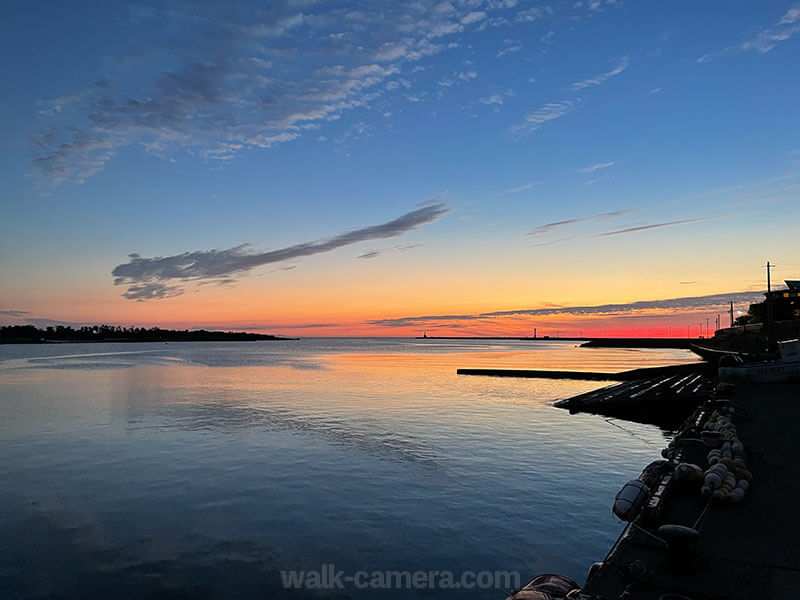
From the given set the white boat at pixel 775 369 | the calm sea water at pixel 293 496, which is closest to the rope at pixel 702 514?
the calm sea water at pixel 293 496

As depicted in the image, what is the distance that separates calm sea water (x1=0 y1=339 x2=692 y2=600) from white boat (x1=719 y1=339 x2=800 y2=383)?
12.6m

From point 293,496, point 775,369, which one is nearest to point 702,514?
point 293,496

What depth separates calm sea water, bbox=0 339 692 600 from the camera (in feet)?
40.9

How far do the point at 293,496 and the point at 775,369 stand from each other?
36.9 meters

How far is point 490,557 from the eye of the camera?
13.0 meters

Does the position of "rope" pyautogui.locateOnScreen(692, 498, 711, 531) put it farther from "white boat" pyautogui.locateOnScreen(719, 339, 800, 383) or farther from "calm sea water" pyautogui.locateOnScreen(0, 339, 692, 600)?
"white boat" pyautogui.locateOnScreen(719, 339, 800, 383)

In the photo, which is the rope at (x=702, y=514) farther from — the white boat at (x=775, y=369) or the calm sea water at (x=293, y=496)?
the white boat at (x=775, y=369)

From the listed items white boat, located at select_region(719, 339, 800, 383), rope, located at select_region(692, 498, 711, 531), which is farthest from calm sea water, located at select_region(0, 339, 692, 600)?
white boat, located at select_region(719, 339, 800, 383)

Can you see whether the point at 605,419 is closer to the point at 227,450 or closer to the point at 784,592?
the point at 227,450

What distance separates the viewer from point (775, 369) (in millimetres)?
38000

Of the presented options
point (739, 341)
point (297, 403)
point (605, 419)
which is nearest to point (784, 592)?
point (605, 419)

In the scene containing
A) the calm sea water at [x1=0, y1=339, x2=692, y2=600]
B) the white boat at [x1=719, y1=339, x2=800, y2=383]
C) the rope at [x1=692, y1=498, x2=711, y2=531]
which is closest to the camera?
the rope at [x1=692, y1=498, x2=711, y2=531]

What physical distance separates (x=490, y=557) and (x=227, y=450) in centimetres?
1572

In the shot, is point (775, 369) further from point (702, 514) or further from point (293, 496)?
point (293, 496)
